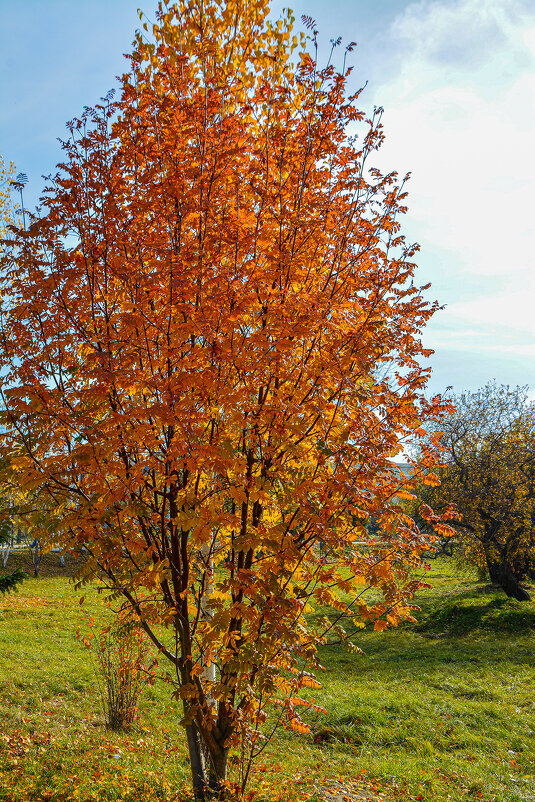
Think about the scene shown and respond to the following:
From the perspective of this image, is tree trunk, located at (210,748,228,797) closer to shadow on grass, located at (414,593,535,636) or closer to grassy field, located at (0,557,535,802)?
grassy field, located at (0,557,535,802)

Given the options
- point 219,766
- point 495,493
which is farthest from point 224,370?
point 495,493

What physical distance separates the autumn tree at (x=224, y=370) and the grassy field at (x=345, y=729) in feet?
6.73

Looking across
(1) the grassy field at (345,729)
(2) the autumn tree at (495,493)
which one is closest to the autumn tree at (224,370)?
(1) the grassy field at (345,729)

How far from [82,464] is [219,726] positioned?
279 cm

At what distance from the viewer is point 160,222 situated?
3680mm

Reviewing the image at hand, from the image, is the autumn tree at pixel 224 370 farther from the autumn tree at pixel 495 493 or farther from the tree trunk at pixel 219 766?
the autumn tree at pixel 495 493

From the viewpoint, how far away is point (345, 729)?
7738mm

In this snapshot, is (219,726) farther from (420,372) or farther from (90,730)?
(90,730)

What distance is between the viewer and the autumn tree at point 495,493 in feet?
47.8

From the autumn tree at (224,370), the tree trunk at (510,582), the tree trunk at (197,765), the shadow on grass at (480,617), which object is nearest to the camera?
the autumn tree at (224,370)

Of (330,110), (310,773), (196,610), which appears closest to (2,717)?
(310,773)

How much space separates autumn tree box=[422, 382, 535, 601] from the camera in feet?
47.8

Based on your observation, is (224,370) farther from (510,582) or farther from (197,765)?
(510,582)

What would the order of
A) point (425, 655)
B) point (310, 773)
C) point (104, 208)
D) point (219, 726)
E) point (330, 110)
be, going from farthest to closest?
point (425, 655)
point (310, 773)
point (219, 726)
point (330, 110)
point (104, 208)
